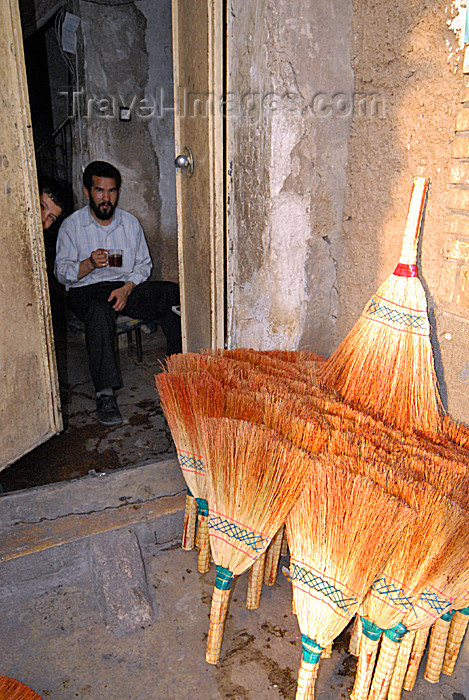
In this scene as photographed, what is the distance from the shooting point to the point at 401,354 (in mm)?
1626

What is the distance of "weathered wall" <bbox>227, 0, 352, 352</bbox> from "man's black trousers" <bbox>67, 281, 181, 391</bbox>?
1.03 m

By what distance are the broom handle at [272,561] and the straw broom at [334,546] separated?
580 mm

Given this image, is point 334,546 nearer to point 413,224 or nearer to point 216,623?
point 216,623

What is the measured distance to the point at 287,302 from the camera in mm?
2447

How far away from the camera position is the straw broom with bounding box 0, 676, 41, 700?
1382 mm

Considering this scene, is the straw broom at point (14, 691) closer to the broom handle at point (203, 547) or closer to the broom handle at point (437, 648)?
the broom handle at point (203, 547)

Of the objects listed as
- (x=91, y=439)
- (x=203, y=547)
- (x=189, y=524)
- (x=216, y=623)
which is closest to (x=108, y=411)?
(x=91, y=439)

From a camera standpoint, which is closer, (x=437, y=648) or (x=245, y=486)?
(x=245, y=486)

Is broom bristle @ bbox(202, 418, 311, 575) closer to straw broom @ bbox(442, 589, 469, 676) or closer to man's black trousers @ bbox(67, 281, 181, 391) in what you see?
straw broom @ bbox(442, 589, 469, 676)

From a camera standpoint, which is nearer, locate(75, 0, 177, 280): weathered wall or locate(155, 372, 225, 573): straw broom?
locate(155, 372, 225, 573): straw broom

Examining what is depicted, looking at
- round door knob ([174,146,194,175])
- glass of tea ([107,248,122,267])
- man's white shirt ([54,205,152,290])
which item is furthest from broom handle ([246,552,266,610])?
man's white shirt ([54,205,152,290])

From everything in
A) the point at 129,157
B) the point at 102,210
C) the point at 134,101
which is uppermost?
the point at 134,101

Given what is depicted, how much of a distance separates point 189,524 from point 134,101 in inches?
137

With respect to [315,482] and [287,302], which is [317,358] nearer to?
[287,302]
